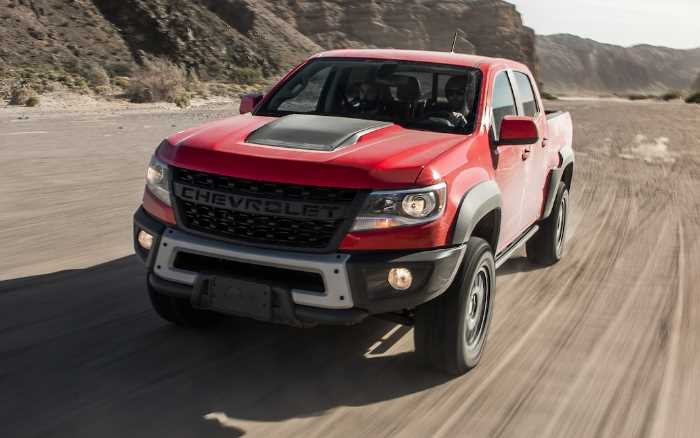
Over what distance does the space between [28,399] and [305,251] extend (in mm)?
1499

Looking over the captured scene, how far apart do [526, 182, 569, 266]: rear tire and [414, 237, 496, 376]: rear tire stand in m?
2.42

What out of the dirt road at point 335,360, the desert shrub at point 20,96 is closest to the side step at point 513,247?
the dirt road at point 335,360

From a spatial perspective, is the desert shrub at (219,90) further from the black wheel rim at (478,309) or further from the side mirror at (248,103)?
the black wheel rim at (478,309)

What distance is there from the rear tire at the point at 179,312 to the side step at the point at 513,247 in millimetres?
1786

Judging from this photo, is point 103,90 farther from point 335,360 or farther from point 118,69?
point 335,360

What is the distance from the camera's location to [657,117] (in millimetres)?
28688

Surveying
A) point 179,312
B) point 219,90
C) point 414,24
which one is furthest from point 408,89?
point 414,24

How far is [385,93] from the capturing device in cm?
536

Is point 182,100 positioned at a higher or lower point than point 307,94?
lower

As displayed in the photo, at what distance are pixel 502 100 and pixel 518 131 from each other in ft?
2.26

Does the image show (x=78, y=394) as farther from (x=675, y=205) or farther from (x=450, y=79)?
(x=675, y=205)

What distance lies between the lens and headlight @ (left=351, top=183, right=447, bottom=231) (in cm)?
393

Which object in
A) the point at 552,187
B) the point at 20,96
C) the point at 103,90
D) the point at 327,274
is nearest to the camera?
the point at 327,274

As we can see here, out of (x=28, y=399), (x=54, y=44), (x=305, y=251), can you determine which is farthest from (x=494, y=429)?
(x=54, y=44)
